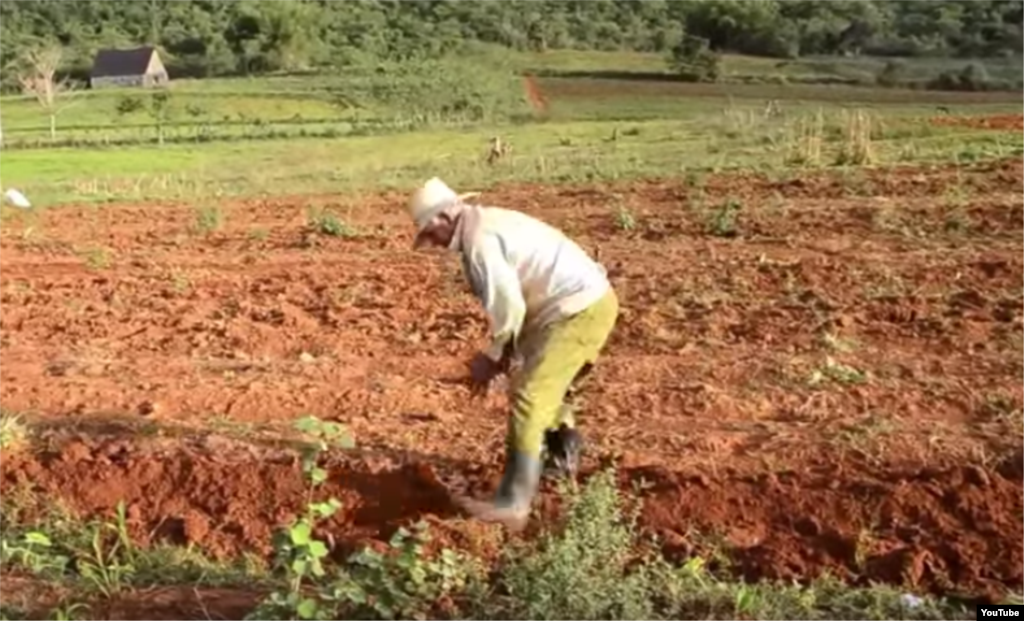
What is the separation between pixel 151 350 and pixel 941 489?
5.71 m

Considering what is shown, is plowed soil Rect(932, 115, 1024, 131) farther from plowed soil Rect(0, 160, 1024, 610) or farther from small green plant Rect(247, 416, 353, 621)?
small green plant Rect(247, 416, 353, 621)

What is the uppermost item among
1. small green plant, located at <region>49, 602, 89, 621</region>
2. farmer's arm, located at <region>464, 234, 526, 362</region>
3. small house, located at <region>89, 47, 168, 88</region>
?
farmer's arm, located at <region>464, 234, 526, 362</region>

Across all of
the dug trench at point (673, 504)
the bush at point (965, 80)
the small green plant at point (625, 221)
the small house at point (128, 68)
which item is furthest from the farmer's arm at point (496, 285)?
the small house at point (128, 68)

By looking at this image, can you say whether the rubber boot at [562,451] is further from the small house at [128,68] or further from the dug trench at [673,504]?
the small house at [128,68]

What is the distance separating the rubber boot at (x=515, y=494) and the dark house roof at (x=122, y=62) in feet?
224

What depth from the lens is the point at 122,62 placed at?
73.0 meters

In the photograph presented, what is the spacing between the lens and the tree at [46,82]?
55.0m

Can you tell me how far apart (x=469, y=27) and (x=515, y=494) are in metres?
72.7

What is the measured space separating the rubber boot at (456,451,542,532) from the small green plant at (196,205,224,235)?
34.0ft

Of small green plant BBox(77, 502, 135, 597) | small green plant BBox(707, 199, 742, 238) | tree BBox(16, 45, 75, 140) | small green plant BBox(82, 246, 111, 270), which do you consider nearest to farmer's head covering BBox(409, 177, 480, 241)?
small green plant BBox(77, 502, 135, 597)

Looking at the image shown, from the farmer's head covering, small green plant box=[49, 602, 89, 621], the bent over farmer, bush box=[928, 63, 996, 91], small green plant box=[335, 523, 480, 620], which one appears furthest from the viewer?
bush box=[928, 63, 996, 91]

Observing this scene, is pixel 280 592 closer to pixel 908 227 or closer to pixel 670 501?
pixel 670 501

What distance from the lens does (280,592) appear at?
5.11m

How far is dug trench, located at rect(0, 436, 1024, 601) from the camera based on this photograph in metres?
5.67
